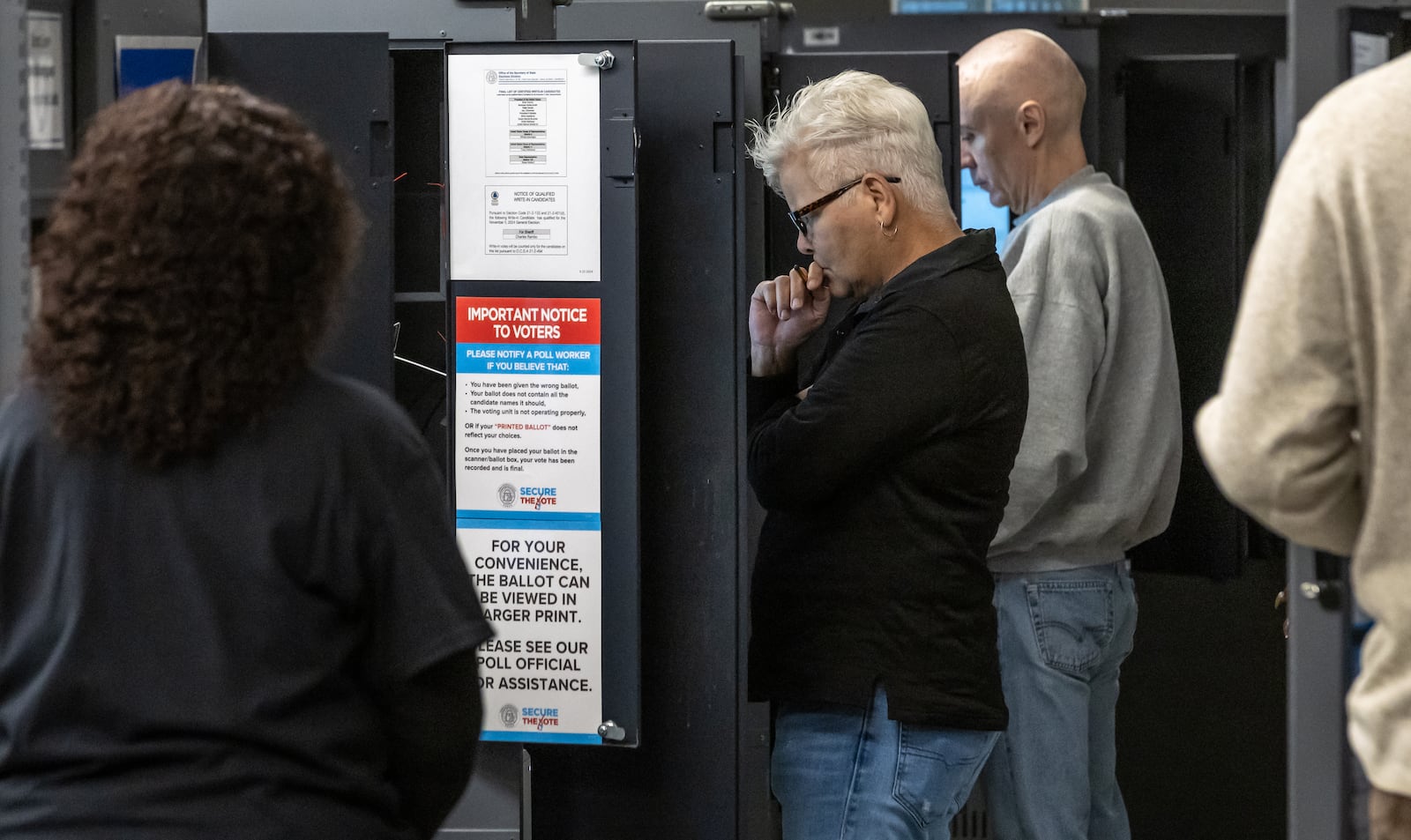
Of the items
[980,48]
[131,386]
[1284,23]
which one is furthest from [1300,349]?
[1284,23]

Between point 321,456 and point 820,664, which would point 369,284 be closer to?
point 820,664

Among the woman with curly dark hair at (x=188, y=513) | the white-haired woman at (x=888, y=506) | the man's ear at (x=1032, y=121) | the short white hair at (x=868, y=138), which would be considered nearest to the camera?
A: the woman with curly dark hair at (x=188, y=513)

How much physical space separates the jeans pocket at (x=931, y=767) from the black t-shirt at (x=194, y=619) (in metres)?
0.68

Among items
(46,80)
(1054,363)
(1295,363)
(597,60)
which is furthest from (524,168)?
(1295,363)

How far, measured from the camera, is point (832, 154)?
5.51 ft

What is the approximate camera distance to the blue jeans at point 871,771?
1.56 metres

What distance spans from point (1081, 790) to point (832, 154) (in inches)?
39.4

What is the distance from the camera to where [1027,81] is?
242 centimetres

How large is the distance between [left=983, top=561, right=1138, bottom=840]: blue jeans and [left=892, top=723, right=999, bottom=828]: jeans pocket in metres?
0.45

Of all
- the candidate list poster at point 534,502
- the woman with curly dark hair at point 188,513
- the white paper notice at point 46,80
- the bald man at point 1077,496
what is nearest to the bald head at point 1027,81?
the bald man at point 1077,496

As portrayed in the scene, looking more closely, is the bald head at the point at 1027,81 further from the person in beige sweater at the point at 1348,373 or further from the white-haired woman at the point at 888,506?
the person in beige sweater at the point at 1348,373

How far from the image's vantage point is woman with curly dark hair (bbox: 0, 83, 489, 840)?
1002 mm

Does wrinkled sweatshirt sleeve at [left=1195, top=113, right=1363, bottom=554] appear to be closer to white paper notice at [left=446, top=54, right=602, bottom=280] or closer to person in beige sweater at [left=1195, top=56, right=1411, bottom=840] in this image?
person in beige sweater at [left=1195, top=56, right=1411, bottom=840]

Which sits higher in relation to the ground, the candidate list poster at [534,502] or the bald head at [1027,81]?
the bald head at [1027,81]
